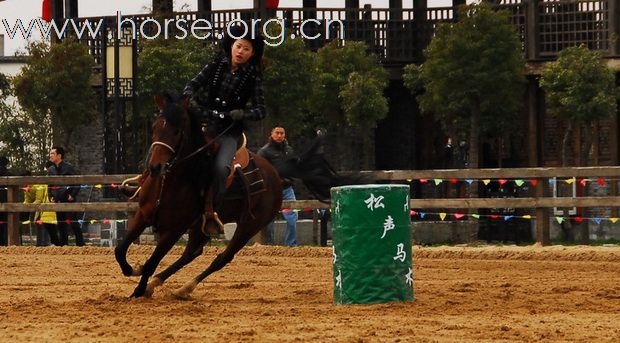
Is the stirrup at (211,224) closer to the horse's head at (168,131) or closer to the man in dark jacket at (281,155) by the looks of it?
the horse's head at (168,131)

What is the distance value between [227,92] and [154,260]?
1.66 metres

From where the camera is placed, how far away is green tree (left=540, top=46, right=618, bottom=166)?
2980 cm

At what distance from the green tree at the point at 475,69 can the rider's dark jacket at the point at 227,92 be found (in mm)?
16572

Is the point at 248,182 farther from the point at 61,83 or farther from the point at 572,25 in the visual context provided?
the point at 572,25

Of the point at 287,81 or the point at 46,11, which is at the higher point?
the point at 46,11

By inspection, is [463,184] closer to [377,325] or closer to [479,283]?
[479,283]

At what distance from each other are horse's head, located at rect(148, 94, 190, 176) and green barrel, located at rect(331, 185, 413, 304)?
5.03 ft

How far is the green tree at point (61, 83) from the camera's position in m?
33.3

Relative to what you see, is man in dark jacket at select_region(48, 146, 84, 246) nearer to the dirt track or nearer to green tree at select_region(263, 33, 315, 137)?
the dirt track

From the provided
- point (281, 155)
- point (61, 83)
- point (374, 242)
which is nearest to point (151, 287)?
point (374, 242)

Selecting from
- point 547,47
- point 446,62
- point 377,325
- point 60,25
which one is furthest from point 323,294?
point 60,25

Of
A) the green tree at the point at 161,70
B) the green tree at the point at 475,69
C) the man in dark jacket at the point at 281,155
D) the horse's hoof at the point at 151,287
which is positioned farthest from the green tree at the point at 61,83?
the horse's hoof at the point at 151,287

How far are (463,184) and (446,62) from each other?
2846 millimetres

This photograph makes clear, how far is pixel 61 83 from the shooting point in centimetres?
3319
